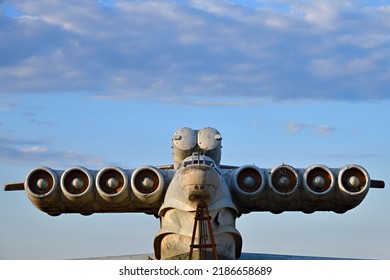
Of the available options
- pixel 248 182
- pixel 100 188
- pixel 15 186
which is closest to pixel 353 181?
pixel 248 182

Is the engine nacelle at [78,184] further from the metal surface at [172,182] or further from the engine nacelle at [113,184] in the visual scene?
the engine nacelle at [113,184]

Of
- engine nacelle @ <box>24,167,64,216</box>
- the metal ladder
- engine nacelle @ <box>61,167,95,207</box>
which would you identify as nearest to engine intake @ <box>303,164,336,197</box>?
the metal ladder

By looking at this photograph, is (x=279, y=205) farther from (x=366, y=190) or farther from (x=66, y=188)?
(x=66, y=188)

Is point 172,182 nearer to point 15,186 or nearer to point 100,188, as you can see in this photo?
point 100,188

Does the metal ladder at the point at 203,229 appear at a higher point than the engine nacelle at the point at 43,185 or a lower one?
lower

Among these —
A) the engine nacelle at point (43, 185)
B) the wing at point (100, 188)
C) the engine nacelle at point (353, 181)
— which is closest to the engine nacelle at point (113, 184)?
the wing at point (100, 188)

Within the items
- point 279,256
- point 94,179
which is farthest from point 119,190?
point 279,256

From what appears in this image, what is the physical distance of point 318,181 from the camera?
111 ft

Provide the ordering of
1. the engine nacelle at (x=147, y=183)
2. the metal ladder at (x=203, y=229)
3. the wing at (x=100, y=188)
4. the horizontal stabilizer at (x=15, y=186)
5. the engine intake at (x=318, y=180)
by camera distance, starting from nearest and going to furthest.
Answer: the metal ladder at (x=203, y=229) → the engine nacelle at (x=147, y=183) → the wing at (x=100, y=188) → the engine intake at (x=318, y=180) → the horizontal stabilizer at (x=15, y=186)

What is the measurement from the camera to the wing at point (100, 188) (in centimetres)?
3297

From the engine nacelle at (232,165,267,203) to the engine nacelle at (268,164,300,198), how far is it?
1.11 ft

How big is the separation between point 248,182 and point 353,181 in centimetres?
371

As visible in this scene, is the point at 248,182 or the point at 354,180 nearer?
the point at 248,182

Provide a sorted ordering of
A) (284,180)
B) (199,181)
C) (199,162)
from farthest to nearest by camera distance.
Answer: (284,180), (199,162), (199,181)
